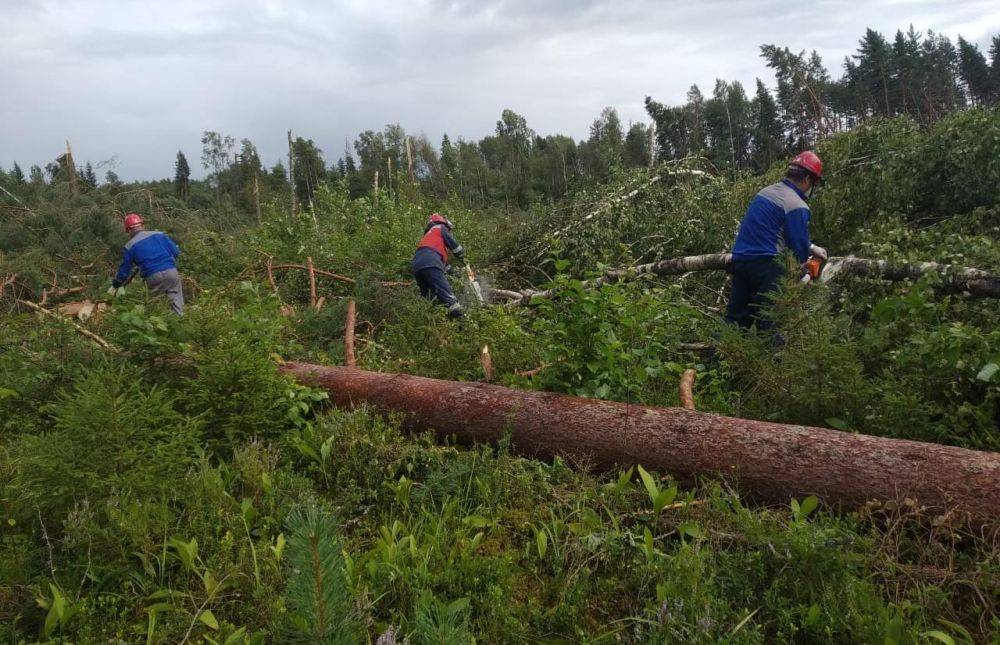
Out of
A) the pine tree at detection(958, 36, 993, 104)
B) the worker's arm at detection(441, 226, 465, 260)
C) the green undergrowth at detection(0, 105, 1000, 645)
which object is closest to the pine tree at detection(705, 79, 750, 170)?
the pine tree at detection(958, 36, 993, 104)

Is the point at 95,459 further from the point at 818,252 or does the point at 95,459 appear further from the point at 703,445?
the point at 818,252

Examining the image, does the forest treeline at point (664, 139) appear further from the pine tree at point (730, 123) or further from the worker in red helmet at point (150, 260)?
the worker in red helmet at point (150, 260)

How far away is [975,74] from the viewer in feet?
160

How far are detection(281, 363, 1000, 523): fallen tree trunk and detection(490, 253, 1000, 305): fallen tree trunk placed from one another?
832 millimetres

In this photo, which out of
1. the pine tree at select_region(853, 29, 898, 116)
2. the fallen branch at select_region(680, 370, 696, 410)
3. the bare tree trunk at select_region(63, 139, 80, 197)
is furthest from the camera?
the pine tree at select_region(853, 29, 898, 116)

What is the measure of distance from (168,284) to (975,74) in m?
62.8

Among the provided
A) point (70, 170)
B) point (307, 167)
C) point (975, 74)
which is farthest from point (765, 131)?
point (70, 170)

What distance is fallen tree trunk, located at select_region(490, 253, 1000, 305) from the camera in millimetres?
4211

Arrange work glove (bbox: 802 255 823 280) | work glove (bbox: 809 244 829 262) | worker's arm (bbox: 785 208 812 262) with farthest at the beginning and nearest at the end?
work glove (bbox: 809 244 829 262), worker's arm (bbox: 785 208 812 262), work glove (bbox: 802 255 823 280)

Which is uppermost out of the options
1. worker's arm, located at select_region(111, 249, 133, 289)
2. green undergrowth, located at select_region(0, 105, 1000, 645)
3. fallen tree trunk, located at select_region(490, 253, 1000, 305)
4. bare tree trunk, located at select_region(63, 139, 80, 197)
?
bare tree trunk, located at select_region(63, 139, 80, 197)

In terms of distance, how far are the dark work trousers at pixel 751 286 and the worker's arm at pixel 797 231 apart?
0.20 meters

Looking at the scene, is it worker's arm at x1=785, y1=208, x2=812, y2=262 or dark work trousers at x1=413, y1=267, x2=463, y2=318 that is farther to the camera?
dark work trousers at x1=413, y1=267, x2=463, y2=318

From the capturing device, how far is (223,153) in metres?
51.2

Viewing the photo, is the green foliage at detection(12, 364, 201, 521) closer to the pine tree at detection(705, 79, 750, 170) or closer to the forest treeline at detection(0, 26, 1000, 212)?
the forest treeline at detection(0, 26, 1000, 212)
